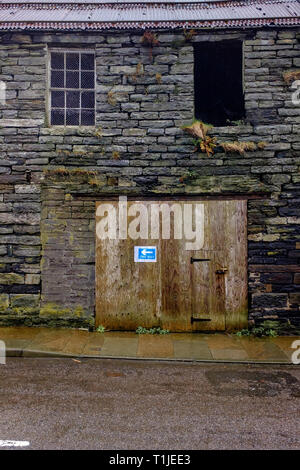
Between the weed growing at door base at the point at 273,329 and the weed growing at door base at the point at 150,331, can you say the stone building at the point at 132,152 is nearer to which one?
the weed growing at door base at the point at 273,329

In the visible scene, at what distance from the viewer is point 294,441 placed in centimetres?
329

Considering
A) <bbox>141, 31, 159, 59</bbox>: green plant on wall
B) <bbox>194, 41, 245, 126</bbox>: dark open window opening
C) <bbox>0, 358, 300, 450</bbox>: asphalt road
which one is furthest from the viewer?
<bbox>194, 41, 245, 126</bbox>: dark open window opening

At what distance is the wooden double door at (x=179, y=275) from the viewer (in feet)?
22.3

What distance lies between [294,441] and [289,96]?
19.9 ft

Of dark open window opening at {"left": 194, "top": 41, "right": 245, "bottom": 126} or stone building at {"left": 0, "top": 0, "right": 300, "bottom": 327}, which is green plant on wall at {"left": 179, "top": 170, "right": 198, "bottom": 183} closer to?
stone building at {"left": 0, "top": 0, "right": 300, "bottom": 327}

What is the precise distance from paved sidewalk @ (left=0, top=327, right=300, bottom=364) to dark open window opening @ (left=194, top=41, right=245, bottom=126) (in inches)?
194

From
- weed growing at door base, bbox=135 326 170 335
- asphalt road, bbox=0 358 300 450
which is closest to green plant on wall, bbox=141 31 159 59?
weed growing at door base, bbox=135 326 170 335

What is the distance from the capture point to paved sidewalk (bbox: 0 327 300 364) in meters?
5.54

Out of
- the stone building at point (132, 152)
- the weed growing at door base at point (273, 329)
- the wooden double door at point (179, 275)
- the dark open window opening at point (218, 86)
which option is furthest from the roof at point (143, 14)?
the weed growing at door base at point (273, 329)

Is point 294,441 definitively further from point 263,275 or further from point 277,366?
point 263,275

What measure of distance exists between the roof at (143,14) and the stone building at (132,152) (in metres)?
0.04

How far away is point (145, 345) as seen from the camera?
6039mm

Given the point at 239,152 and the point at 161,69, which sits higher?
the point at 161,69

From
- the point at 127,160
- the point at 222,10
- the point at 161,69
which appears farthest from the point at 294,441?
the point at 222,10
